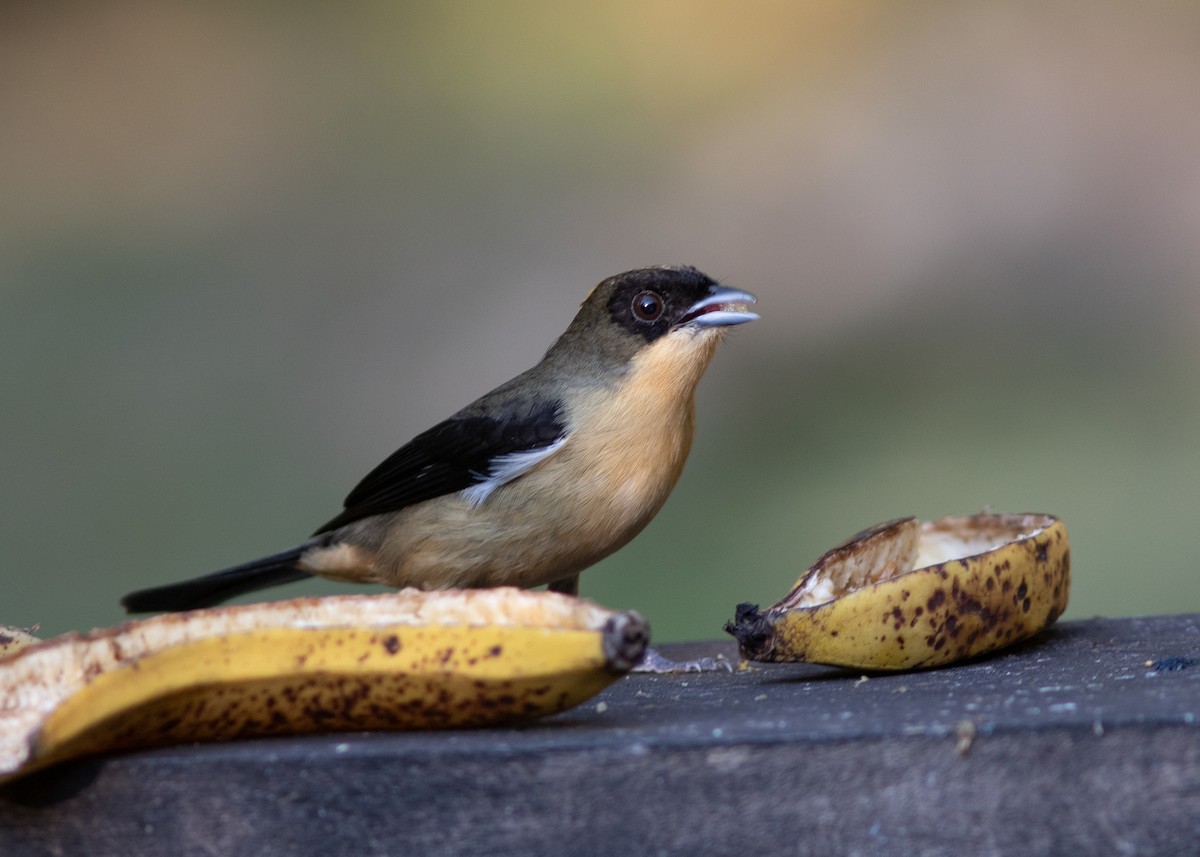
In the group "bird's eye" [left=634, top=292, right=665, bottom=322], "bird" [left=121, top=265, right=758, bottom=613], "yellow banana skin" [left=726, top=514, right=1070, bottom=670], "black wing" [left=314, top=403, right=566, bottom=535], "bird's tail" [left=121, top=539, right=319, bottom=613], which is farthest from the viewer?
"bird's tail" [left=121, top=539, right=319, bottom=613]

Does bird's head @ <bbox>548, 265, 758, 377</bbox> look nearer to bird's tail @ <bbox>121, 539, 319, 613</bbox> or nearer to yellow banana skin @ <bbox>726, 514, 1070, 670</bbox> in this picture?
yellow banana skin @ <bbox>726, 514, 1070, 670</bbox>

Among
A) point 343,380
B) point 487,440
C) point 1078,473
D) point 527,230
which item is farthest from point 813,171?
point 487,440

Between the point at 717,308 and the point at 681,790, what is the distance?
82.8 inches

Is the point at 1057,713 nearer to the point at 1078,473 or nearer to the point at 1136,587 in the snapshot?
the point at 1136,587

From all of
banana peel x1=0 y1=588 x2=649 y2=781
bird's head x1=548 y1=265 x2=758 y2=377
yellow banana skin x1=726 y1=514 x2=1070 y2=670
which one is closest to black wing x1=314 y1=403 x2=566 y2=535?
bird's head x1=548 y1=265 x2=758 y2=377

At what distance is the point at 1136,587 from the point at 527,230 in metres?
4.29

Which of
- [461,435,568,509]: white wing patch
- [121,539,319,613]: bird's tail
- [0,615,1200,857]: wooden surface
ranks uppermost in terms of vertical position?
[461,435,568,509]: white wing patch

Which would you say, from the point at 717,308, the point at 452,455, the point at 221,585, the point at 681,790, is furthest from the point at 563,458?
the point at 681,790

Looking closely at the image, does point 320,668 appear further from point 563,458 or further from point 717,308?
point 717,308

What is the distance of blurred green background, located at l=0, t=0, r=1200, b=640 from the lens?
8.32m

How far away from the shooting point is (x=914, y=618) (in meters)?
2.72

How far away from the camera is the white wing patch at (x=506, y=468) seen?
370 centimetres

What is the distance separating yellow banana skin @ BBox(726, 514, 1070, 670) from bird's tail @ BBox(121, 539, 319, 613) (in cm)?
198

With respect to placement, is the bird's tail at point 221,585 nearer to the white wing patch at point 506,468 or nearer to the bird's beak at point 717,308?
the white wing patch at point 506,468
